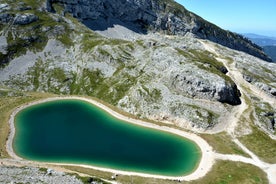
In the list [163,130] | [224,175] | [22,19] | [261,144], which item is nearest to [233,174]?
[224,175]

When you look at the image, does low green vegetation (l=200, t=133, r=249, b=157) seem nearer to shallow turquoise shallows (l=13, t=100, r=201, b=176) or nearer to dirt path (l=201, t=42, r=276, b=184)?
dirt path (l=201, t=42, r=276, b=184)

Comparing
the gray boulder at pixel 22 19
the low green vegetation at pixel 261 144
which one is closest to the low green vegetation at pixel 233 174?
the low green vegetation at pixel 261 144

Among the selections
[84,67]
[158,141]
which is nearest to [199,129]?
[158,141]

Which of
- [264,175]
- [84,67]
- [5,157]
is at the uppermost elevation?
[84,67]

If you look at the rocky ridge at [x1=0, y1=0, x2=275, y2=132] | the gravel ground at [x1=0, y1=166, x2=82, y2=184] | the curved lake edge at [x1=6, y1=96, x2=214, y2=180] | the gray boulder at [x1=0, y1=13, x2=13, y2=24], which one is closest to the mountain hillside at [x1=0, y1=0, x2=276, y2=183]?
the gray boulder at [x1=0, y1=13, x2=13, y2=24]

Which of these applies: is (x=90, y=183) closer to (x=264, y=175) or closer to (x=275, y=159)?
(x=264, y=175)
